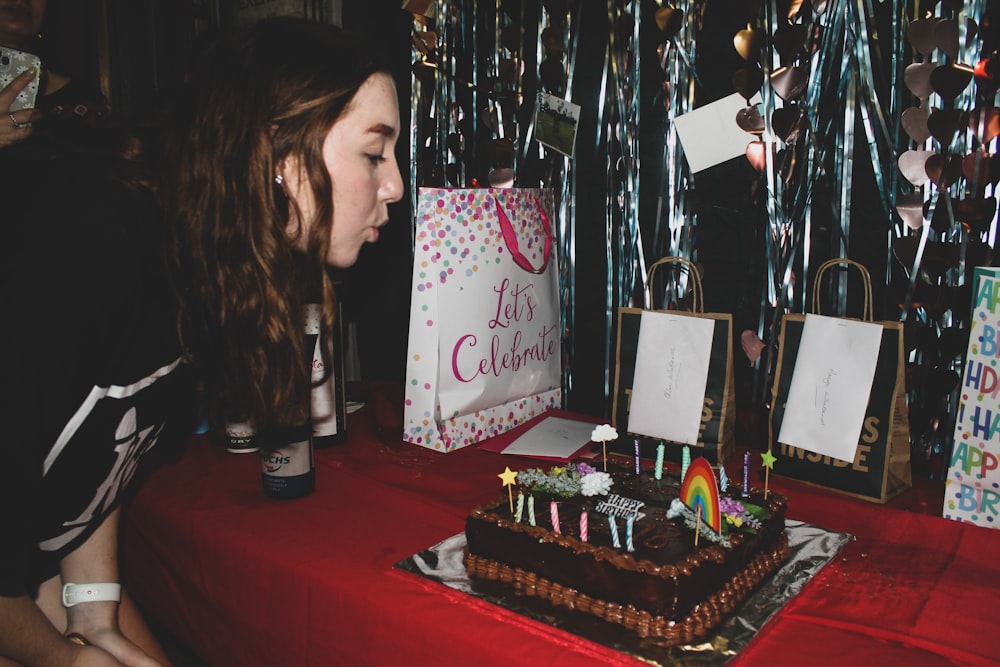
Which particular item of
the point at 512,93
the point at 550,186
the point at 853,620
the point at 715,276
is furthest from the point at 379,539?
the point at 512,93

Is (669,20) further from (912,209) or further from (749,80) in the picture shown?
(912,209)

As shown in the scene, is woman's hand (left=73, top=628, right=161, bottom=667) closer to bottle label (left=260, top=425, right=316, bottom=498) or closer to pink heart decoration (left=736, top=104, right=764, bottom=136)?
bottle label (left=260, top=425, right=316, bottom=498)

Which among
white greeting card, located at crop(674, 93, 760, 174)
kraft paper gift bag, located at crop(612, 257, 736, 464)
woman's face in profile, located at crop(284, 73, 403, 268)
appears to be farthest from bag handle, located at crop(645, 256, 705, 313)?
woman's face in profile, located at crop(284, 73, 403, 268)

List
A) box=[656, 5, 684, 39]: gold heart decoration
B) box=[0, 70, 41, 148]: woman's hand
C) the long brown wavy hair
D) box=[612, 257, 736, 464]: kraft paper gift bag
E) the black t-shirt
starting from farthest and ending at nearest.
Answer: box=[0, 70, 41, 148]: woman's hand → box=[656, 5, 684, 39]: gold heart decoration → box=[612, 257, 736, 464]: kraft paper gift bag → the long brown wavy hair → the black t-shirt

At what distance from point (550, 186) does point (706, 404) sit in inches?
24.9

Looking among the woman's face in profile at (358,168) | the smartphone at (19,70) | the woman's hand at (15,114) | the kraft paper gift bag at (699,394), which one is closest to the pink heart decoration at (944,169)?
the kraft paper gift bag at (699,394)

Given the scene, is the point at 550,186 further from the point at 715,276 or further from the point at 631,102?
the point at 715,276

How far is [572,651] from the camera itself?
68 centimetres

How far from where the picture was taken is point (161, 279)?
2.48 feet

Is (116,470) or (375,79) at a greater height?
(375,79)

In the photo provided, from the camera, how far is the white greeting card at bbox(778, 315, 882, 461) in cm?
101

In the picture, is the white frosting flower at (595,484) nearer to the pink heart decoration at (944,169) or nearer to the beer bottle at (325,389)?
the beer bottle at (325,389)

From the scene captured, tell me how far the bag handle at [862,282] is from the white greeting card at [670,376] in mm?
183

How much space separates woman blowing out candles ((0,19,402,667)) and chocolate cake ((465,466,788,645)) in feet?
1.14
